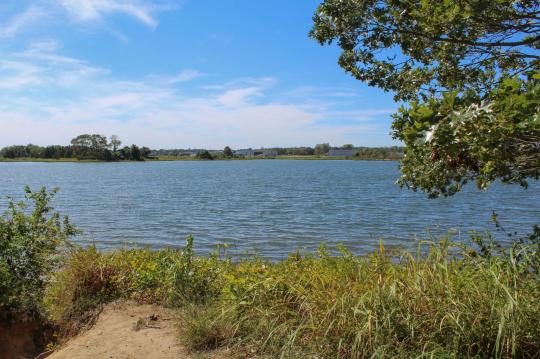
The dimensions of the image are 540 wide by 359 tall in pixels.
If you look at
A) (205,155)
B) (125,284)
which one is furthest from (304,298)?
(205,155)

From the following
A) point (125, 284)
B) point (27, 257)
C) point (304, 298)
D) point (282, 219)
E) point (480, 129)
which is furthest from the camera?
point (282, 219)

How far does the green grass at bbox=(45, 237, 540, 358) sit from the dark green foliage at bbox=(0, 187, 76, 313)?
553mm

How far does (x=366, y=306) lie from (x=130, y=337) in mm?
2725

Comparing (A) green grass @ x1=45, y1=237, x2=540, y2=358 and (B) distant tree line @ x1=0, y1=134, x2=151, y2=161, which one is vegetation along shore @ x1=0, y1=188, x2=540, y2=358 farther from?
(B) distant tree line @ x1=0, y1=134, x2=151, y2=161

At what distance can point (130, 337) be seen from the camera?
5152mm

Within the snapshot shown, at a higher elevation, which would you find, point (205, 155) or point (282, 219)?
point (205, 155)

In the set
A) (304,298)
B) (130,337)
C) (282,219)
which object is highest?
(304,298)

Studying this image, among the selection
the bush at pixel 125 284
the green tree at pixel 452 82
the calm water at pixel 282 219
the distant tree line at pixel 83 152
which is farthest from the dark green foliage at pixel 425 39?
the distant tree line at pixel 83 152

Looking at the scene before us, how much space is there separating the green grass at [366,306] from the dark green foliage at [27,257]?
55cm

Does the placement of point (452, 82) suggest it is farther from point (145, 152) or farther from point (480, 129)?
point (145, 152)

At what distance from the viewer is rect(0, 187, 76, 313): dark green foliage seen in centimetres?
616

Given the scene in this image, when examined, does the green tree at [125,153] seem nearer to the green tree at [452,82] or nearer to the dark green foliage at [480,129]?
the green tree at [452,82]

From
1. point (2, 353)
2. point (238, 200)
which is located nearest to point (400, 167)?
point (2, 353)

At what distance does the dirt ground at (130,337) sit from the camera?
4.75 metres
